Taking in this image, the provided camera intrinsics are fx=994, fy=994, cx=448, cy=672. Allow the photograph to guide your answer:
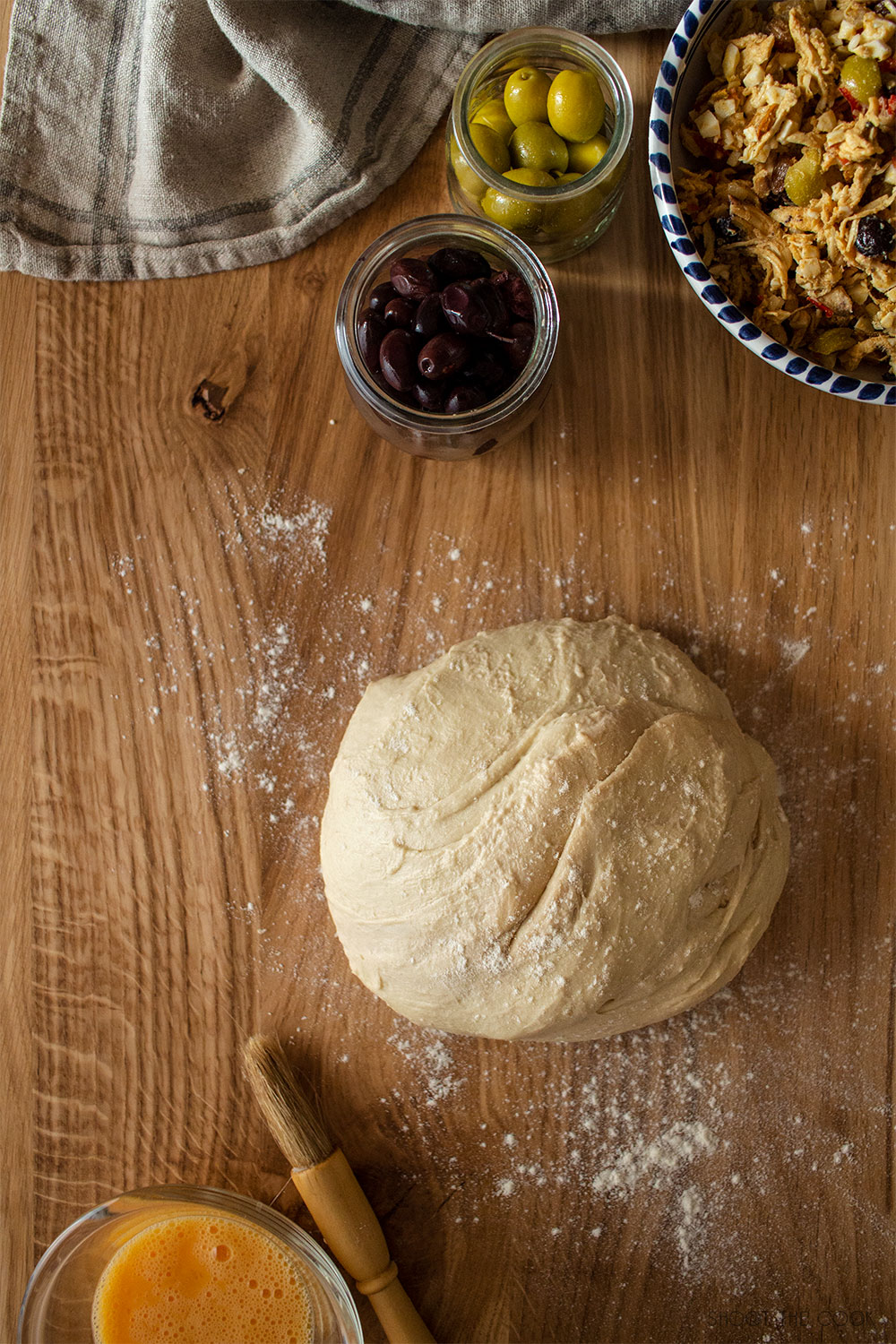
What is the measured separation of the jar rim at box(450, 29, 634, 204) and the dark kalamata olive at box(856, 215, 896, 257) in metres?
0.29

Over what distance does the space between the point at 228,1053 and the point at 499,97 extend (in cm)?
129

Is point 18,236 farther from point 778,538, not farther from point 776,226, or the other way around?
point 778,538

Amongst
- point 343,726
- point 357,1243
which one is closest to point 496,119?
point 343,726

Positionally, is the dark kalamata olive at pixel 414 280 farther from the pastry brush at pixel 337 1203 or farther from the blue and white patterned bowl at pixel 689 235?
the pastry brush at pixel 337 1203

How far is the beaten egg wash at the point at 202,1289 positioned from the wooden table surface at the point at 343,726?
0.09 metres

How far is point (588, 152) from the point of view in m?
1.19

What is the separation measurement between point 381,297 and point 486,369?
163 millimetres

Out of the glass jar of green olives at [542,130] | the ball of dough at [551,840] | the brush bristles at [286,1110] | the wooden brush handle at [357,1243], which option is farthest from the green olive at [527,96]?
the wooden brush handle at [357,1243]

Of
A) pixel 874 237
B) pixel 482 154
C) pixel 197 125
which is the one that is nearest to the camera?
pixel 874 237

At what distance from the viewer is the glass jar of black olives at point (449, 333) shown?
3.69ft

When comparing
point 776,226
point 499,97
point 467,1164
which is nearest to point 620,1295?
point 467,1164

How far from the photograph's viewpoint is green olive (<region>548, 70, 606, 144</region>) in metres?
1.16

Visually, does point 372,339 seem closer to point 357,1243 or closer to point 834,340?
point 834,340

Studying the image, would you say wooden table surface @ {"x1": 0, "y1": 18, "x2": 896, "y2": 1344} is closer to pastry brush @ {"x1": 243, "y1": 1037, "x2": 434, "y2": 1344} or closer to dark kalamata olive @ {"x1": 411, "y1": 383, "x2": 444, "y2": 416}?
pastry brush @ {"x1": 243, "y1": 1037, "x2": 434, "y2": 1344}
